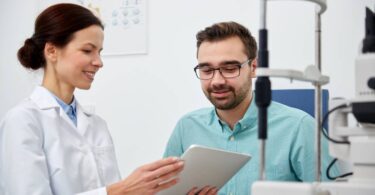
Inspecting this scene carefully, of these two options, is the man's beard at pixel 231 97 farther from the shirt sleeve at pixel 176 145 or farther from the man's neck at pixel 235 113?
the shirt sleeve at pixel 176 145

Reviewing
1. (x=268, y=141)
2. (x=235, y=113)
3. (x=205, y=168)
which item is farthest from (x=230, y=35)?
(x=205, y=168)

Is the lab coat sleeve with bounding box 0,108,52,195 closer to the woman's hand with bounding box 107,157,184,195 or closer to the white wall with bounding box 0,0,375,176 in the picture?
the woman's hand with bounding box 107,157,184,195

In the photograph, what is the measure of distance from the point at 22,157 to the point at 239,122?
0.68 meters

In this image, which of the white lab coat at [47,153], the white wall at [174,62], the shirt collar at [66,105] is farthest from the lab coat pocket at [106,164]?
the white wall at [174,62]

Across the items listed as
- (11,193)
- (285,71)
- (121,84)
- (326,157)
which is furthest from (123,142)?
(285,71)

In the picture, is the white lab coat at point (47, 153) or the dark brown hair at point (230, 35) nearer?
the white lab coat at point (47, 153)

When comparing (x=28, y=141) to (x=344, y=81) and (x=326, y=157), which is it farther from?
(x=344, y=81)

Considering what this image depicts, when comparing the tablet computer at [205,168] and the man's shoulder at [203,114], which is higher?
the man's shoulder at [203,114]

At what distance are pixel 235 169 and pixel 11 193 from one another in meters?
0.62

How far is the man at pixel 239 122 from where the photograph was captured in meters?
1.43

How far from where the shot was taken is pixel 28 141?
1262 millimetres

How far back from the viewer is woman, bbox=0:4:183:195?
124 centimetres

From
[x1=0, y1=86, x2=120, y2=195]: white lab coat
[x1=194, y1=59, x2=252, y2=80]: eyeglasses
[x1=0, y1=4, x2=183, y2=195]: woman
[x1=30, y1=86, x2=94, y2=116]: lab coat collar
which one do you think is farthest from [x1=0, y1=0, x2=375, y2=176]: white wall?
[x1=30, y1=86, x2=94, y2=116]: lab coat collar

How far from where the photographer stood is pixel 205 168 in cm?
119
